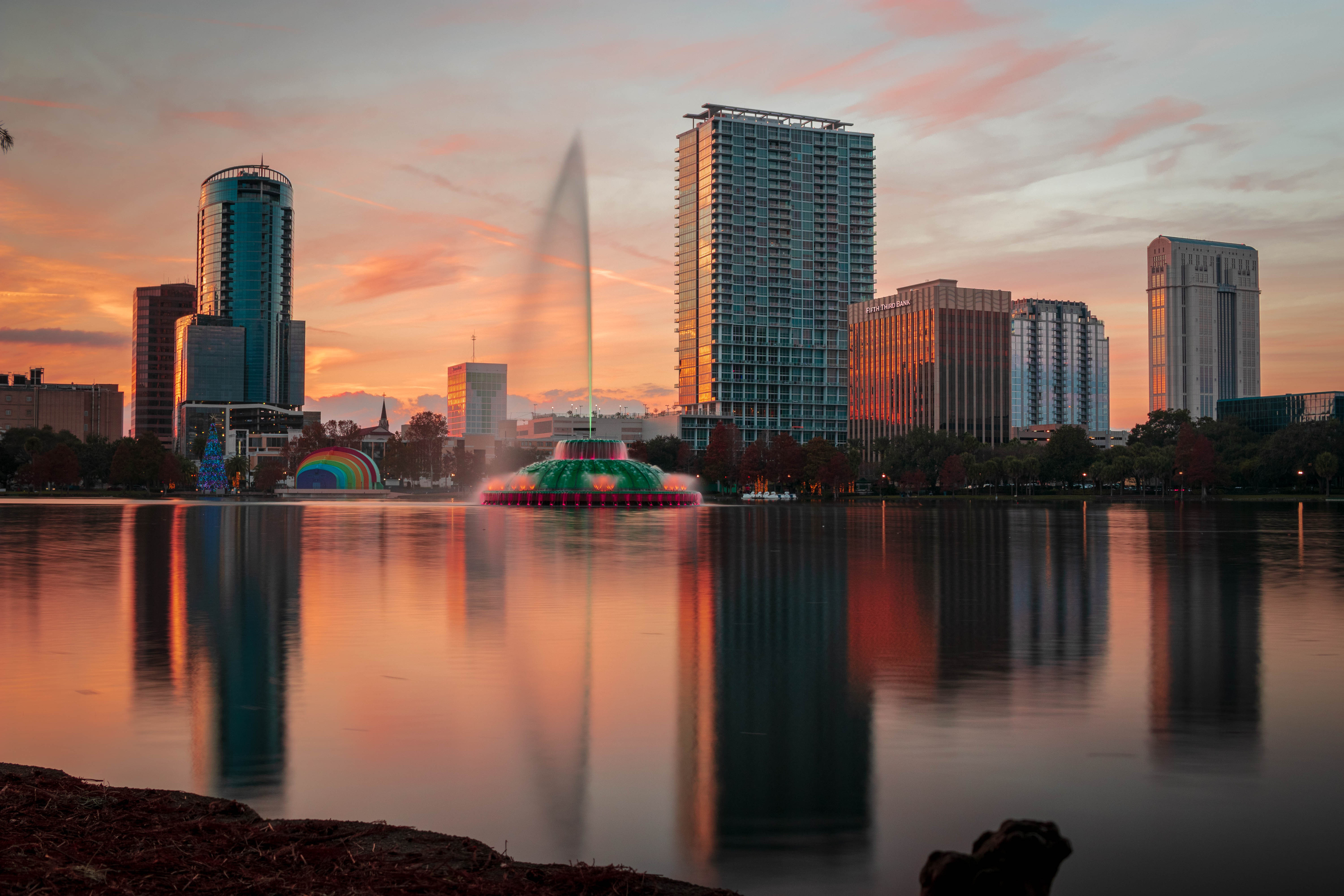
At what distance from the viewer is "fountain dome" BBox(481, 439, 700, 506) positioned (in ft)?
300

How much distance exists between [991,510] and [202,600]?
262 feet

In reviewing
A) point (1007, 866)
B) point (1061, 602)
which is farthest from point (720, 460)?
point (1007, 866)

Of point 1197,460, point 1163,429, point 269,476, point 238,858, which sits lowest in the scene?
point 238,858

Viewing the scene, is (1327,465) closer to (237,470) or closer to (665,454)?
(665,454)

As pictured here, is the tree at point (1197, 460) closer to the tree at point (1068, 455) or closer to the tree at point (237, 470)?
the tree at point (1068, 455)

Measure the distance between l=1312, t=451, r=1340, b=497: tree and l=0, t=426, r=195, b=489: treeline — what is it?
5949 inches

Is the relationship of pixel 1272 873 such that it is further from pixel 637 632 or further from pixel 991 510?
pixel 991 510

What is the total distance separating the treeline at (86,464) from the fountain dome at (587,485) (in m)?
78.0

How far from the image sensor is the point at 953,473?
14762cm

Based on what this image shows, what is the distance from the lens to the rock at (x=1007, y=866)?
458cm

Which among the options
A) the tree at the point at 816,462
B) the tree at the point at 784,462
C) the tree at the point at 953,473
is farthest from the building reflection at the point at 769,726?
the tree at the point at 953,473

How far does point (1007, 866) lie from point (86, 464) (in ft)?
615

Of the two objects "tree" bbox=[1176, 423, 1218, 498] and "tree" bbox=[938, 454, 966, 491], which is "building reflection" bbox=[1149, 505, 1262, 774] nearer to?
"tree" bbox=[1176, 423, 1218, 498]

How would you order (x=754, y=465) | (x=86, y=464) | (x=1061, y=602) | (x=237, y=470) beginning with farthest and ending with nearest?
(x=237, y=470), (x=86, y=464), (x=754, y=465), (x=1061, y=602)
